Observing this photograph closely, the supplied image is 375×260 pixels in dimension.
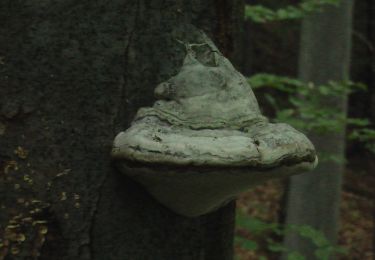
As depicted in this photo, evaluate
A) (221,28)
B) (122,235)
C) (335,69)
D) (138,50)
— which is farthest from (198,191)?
(335,69)

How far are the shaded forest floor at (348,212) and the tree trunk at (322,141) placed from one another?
2.96 m

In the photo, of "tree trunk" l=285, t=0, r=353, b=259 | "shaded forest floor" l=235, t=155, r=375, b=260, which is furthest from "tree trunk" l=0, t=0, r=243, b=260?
"shaded forest floor" l=235, t=155, r=375, b=260

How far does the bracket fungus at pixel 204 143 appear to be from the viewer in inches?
47.6

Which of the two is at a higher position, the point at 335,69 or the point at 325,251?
the point at 335,69

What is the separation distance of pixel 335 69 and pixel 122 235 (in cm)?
532

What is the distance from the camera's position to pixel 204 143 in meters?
1.21

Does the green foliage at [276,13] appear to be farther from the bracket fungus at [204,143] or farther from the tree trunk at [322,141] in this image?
the bracket fungus at [204,143]

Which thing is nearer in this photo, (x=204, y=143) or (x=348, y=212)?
(x=204, y=143)

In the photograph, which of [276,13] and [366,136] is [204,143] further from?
[276,13]

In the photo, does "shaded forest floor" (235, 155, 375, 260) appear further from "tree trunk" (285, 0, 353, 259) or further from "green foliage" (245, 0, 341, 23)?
"green foliage" (245, 0, 341, 23)

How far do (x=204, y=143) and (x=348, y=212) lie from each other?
553 inches

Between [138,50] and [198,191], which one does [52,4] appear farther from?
[198,191]

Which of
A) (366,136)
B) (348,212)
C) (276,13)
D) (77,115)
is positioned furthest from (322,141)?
(348,212)

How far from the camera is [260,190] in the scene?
48.6 feet
